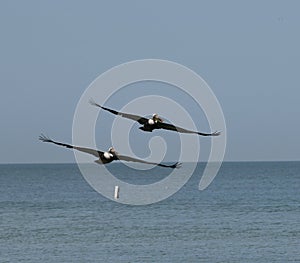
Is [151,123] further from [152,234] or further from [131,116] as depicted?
[152,234]

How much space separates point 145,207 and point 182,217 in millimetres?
27715

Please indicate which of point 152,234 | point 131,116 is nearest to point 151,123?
point 131,116

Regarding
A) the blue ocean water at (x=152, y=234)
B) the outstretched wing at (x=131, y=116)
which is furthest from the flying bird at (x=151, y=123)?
the blue ocean water at (x=152, y=234)

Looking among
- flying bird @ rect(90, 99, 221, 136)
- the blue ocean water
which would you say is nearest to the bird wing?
flying bird @ rect(90, 99, 221, 136)

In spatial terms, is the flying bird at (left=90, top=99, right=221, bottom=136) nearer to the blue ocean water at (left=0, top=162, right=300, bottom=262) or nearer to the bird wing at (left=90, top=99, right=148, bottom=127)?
the bird wing at (left=90, top=99, right=148, bottom=127)

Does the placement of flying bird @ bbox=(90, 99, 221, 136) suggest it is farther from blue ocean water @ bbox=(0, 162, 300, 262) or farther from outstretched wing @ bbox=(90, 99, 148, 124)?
blue ocean water @ bbox=(0, 162, 300, 262)

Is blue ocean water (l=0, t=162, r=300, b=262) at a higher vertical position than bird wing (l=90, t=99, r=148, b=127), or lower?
lower

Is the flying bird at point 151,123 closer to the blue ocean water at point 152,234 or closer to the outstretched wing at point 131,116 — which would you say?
the outstretched wing at point 131,116

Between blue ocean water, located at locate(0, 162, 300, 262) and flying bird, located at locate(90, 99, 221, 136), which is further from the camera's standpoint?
blue ocean water, located at locate(0, 162, 300, 262)

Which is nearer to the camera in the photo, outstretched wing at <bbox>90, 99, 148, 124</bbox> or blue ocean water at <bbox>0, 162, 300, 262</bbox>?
outstretched wing at <bbox>90, 99, 148, 124</bbox>

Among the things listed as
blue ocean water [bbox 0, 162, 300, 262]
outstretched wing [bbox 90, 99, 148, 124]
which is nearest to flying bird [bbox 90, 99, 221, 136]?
outstretched wing [bbox 90, 99, 148, 124]

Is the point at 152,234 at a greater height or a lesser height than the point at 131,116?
lesser

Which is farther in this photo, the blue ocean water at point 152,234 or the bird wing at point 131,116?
the blue ocean water at point 152,234

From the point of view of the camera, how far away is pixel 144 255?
4277 inches
